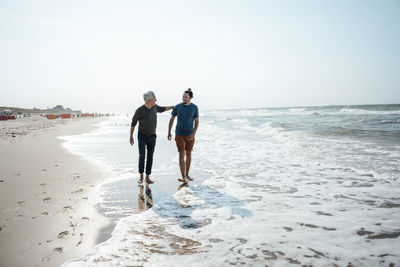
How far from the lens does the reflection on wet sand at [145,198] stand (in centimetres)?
373

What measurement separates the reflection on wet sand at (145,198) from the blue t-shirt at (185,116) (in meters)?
1.50

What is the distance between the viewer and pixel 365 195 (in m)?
4.20

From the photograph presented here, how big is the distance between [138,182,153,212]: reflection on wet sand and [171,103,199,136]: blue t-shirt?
59.1 inches

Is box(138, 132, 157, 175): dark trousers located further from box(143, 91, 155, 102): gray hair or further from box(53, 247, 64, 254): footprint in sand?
box(53, 247, 64, 254): footprint in sand

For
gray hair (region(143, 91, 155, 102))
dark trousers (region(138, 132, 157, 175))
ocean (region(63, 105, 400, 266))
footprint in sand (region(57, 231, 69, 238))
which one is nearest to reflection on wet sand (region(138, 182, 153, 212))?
ocean (region(63, 105, 400, 266))

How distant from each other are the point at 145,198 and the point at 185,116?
6.86 feet

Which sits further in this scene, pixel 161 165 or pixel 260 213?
pixel 161 165

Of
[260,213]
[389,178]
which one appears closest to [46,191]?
[260,213]

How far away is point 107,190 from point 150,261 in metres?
2.64

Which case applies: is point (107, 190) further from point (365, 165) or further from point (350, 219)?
point (365, 165)

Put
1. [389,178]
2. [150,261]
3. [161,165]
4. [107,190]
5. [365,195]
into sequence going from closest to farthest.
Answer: [150,261]
[365,195]
[107,190]
[389,178]
[161,165]

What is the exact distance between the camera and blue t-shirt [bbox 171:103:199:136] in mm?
5320

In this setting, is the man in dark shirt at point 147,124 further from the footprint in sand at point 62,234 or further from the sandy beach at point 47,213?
the footprint in sand at point 62,234

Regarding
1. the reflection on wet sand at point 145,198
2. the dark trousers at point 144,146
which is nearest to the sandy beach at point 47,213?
the reflection on wet sand at point 145,198
